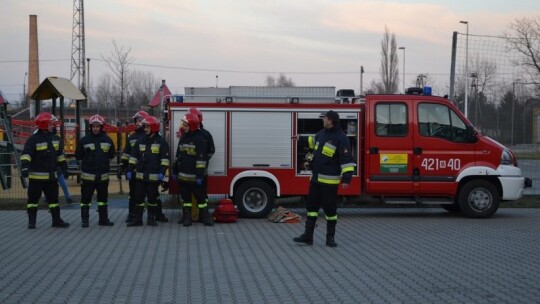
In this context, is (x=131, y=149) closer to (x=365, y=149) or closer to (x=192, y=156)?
(x=192, y=156)

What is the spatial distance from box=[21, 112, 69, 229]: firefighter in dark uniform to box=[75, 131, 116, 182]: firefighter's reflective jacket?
44 centimetres

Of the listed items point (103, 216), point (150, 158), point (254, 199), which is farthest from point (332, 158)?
point (103, 216)

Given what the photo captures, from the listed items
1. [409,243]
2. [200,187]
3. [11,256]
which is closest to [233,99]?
[200,187]

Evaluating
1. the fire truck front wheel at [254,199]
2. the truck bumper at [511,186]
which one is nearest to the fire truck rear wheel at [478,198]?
the truck bumper at [511,186]

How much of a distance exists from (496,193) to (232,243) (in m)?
6.02

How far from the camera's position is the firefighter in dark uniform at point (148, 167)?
42.0 ft

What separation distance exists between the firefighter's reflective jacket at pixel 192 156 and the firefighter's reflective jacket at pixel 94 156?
1345mm

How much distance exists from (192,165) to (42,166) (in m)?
2.64

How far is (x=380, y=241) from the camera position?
11.1m

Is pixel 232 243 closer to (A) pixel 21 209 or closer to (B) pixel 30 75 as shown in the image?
(A) pixel 21 209

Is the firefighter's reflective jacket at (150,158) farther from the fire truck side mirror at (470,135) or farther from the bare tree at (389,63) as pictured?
the bare tree at (389,63)

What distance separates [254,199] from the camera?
13930 millimetres

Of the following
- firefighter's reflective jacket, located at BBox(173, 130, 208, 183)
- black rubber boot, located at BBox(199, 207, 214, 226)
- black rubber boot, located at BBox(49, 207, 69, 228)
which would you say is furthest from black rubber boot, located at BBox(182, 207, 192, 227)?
black rubber boot, located at BBox(49, 207, 69, 228)

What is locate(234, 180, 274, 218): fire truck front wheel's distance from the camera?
13.8m
